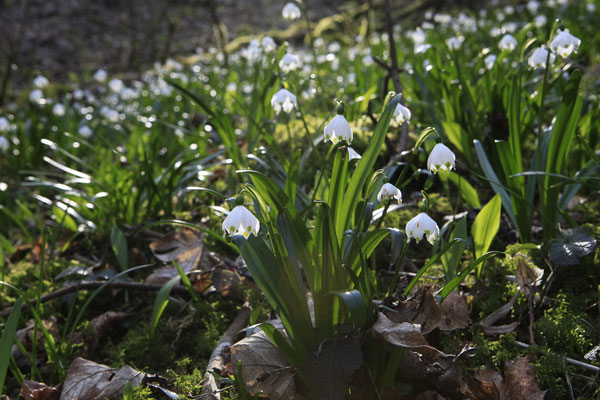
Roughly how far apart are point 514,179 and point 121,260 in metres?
1.56

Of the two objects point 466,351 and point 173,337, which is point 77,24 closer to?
point 173,337

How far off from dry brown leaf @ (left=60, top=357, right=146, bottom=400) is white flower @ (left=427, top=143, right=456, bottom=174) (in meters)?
1.05

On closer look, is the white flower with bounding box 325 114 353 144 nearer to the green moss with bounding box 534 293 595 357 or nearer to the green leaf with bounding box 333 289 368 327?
the green leaf with bounding box 333 289 368 327

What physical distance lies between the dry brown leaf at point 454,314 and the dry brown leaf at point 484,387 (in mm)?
174

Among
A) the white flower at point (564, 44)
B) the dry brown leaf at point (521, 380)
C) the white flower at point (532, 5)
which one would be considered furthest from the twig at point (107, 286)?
the white flower at point (532, 5)

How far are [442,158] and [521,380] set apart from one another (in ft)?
1.98

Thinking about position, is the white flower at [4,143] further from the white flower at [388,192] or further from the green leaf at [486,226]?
the green leaf at [486,226]

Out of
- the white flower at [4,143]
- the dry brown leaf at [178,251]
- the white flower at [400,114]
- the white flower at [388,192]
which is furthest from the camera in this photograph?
the white flower at [4,143]

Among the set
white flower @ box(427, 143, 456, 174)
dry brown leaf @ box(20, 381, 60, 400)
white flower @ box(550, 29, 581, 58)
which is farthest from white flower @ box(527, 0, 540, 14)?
dry brown leaf @ box(20, 381, 60, 400)

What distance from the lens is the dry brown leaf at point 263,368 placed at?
1.31 meters

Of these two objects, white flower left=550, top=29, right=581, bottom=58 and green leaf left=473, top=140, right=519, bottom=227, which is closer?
white flower left=550, top=29, right=581, bottom=58

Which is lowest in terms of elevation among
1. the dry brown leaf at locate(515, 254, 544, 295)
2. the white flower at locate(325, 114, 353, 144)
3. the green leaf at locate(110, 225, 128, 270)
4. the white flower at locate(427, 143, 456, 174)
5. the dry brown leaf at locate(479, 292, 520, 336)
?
the dry brown leaf at locate(479, 292, 520, 336)

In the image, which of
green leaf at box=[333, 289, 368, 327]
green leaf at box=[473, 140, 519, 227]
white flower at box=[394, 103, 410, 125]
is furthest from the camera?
green leaf at box=[473, 140, 519, 227]

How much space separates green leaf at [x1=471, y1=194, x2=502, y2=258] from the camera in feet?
5.46
